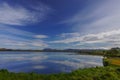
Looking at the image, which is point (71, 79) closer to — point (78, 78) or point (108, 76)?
point (78, 78)

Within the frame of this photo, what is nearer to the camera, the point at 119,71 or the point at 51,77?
the point at 51,77

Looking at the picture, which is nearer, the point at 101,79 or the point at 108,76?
the point at 101,79

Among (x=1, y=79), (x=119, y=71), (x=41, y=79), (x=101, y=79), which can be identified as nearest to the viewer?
(x=1, y=79)

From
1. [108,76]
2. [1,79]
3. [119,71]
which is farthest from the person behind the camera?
[119,71]

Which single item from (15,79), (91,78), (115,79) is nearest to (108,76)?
(115,79)

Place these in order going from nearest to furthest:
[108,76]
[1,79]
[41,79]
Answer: [1,79]
[41,79]
[108,76]

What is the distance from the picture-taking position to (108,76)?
20.2m

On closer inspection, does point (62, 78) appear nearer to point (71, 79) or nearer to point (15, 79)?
point (71, 79)

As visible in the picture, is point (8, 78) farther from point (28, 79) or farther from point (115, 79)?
point (115, 79)

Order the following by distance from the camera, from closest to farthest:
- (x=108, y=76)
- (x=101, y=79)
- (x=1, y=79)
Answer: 1. (x=1, y=79)
2. (x=101, y=79)
3. (x=108, y=76)

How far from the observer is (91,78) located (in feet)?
62.0

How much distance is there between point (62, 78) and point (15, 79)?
219 inches

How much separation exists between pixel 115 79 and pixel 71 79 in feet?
19.6

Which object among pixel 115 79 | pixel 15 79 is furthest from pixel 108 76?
pixel 15 79
